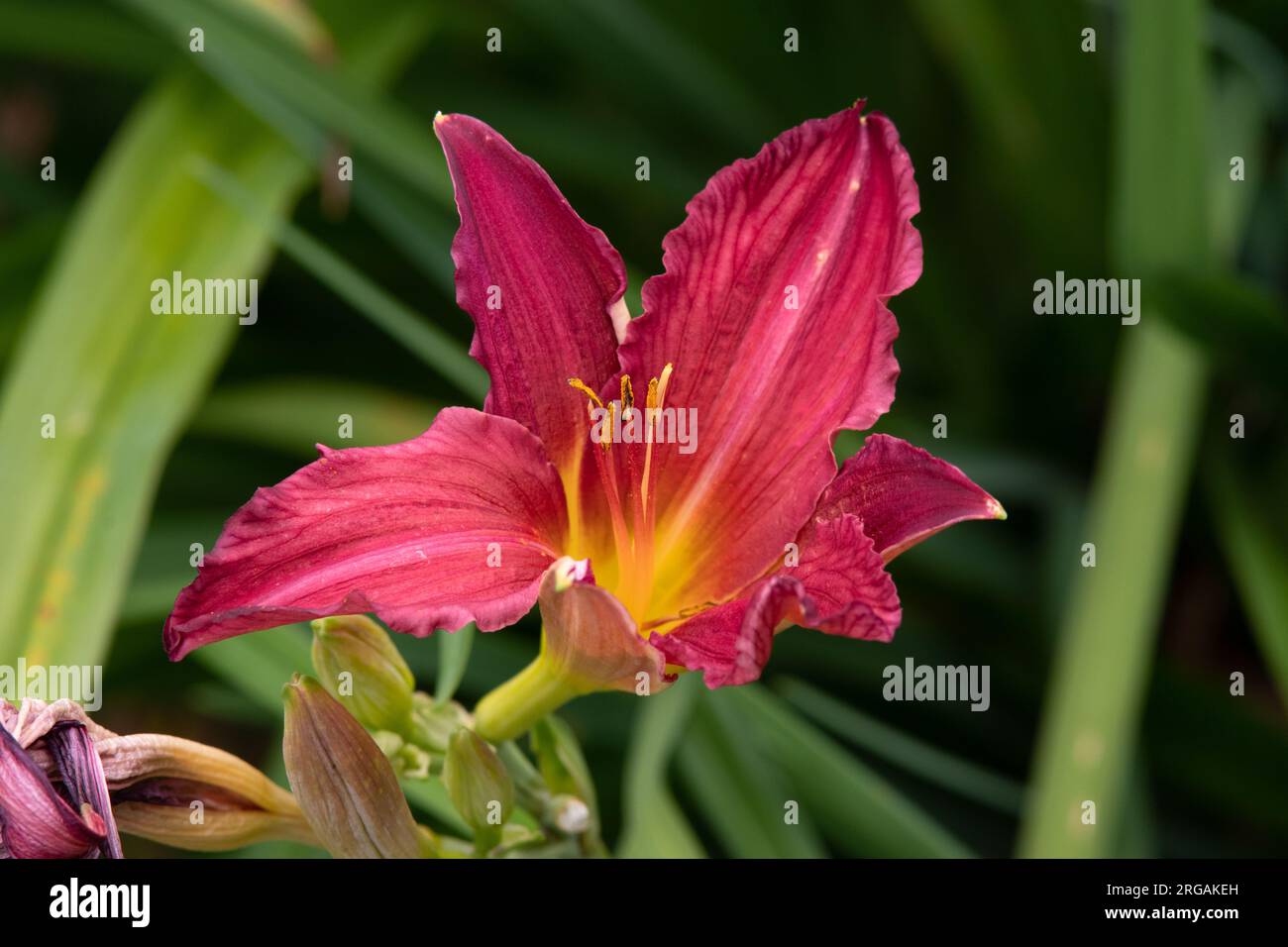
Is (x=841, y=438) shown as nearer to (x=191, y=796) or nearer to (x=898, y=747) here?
(x=898, y=747)

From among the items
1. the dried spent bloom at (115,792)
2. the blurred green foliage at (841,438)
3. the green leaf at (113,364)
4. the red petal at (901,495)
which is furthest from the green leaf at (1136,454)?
the green leaf at (113,364)

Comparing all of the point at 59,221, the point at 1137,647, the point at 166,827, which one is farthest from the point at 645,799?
the point at 59,221

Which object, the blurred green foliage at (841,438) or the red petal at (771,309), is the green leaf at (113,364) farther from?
the red petal at (771,309)

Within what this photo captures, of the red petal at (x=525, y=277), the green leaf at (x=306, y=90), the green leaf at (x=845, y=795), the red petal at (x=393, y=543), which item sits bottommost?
the green leaf at (x=845, y=795)

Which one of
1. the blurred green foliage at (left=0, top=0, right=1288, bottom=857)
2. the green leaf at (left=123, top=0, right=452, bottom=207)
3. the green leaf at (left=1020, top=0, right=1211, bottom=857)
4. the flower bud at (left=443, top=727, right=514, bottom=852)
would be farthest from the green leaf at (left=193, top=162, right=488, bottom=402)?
the green leaf at (left=1020, top=0, right=1211, bottom=857)

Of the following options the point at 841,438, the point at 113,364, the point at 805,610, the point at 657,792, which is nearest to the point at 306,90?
the point at 113,364

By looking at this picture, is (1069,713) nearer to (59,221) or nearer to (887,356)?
(887,356)
